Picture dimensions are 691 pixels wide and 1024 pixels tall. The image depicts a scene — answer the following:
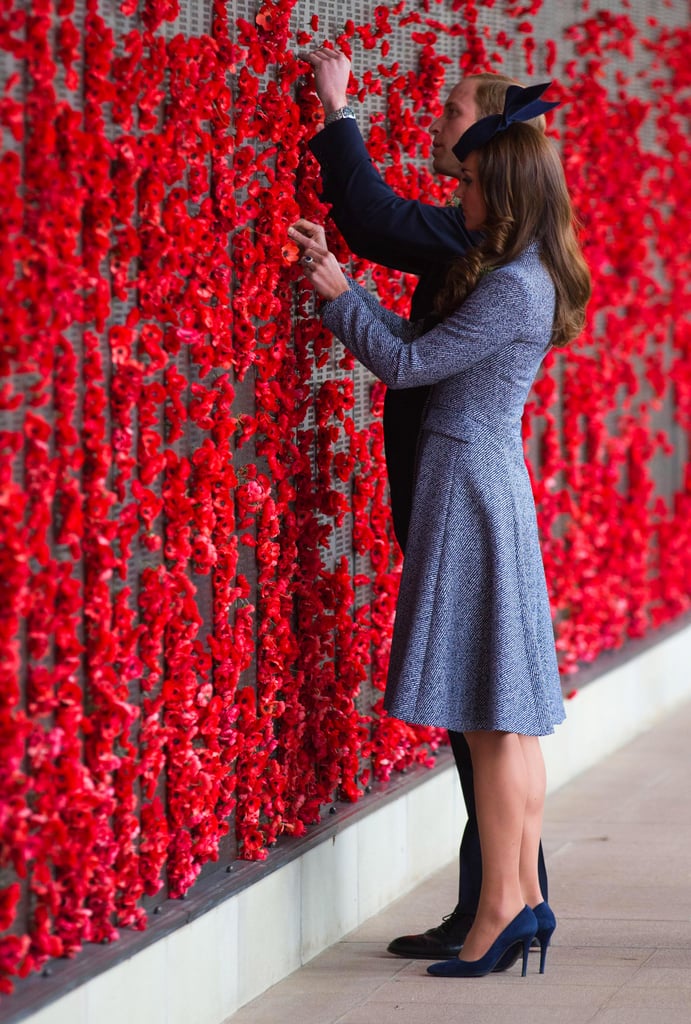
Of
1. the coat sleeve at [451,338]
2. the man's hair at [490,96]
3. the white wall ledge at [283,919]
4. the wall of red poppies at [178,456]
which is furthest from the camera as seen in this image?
the man's hair at [490,96]

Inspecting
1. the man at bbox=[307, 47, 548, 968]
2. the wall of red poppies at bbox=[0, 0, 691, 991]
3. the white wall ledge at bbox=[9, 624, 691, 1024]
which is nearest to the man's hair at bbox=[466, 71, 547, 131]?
the man at bbox=[307, 47, 548, 968]

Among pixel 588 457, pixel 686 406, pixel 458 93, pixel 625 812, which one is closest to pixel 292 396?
pixel 458 93

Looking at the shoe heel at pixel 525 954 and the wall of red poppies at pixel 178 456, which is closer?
the wall of red poppies at pixel 178 456

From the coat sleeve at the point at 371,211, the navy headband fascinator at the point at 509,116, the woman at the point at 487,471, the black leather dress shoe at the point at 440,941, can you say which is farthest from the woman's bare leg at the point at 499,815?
the navy headband fascinator at the point at 509,116

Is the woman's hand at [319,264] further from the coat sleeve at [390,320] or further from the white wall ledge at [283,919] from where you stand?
the white wall ledge at [283,919]

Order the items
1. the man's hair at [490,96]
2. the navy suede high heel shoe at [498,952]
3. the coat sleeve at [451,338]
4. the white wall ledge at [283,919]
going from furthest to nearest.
A: the man's hair at [490,96]
the navy suede high heel shoe at [498,952]
the coat sleeve at [451,338]
the white wall ledge at [283,919]

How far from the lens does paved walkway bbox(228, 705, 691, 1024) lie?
9.81 feet

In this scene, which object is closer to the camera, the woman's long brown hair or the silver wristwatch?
the woman's long brown hair

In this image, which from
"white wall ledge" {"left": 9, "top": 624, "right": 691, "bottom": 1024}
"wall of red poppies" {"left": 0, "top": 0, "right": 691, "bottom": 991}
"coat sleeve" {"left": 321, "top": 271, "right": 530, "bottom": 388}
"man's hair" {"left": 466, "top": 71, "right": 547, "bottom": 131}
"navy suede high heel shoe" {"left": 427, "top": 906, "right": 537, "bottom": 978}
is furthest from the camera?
"man's hair" {"left": 466, "top": 71, "right": 547, "bottom": 131}

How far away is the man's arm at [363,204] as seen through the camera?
10.2ft

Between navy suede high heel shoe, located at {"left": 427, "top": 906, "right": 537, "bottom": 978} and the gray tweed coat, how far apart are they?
13.9 inches

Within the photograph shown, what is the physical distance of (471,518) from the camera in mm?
3041

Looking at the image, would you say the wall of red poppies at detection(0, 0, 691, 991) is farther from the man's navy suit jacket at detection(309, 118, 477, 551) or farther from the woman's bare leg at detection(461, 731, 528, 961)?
the woman's bare leg at detection(461, 731, 528, 961)

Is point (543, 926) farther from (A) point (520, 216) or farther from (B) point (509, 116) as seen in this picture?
(B) point (509, 116)
